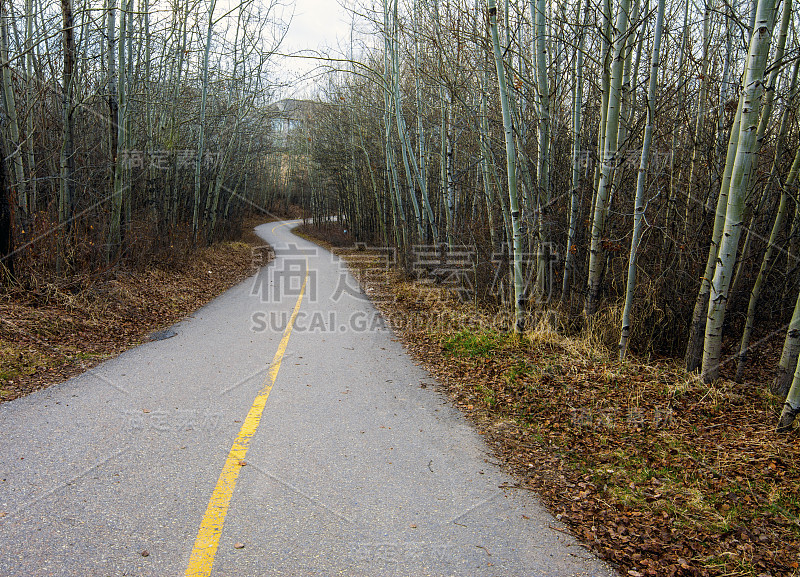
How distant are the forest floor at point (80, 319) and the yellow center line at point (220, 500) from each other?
2766mm

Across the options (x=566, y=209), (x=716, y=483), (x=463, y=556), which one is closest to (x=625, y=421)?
(x=716, y=483)

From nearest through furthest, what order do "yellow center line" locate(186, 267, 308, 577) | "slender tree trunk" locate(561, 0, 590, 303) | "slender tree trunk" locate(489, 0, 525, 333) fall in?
"yellow center line" locate(186, 267, 308, 577), "slender tree trunk" locate(489, 0, 525, 333), "slender tree trunk" locate(561, 0, 590, 303)

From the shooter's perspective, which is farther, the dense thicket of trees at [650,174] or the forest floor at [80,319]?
the forest floor at [80,319]

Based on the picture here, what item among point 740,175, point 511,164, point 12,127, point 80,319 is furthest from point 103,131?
point 740,175

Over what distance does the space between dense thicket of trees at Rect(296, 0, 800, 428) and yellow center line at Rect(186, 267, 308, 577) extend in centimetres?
495

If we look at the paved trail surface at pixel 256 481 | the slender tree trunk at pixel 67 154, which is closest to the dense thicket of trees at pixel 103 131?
the slender tree trunk at pixel 67 154

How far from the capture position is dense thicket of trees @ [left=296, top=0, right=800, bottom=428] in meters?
6.26

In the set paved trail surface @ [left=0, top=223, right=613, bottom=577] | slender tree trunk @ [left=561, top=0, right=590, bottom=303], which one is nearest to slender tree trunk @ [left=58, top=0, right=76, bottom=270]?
paved trail surface @ [left=0, top=223, right=613, bottom=577]

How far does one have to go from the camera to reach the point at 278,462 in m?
4.40

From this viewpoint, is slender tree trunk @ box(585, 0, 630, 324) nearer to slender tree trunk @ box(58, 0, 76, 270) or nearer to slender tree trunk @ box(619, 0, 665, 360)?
slender tree trunk @ box(619, 0, 665, 360)

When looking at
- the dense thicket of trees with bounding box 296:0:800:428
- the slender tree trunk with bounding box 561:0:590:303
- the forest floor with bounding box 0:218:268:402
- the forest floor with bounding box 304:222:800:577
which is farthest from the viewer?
the slender tree trunk with bounding box 561:0:590:303

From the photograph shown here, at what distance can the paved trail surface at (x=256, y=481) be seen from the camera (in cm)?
313

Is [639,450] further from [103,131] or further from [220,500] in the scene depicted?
[103,131]

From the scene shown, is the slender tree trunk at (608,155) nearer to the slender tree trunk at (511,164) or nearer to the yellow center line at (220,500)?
the slender tree trunk at (511,164)
